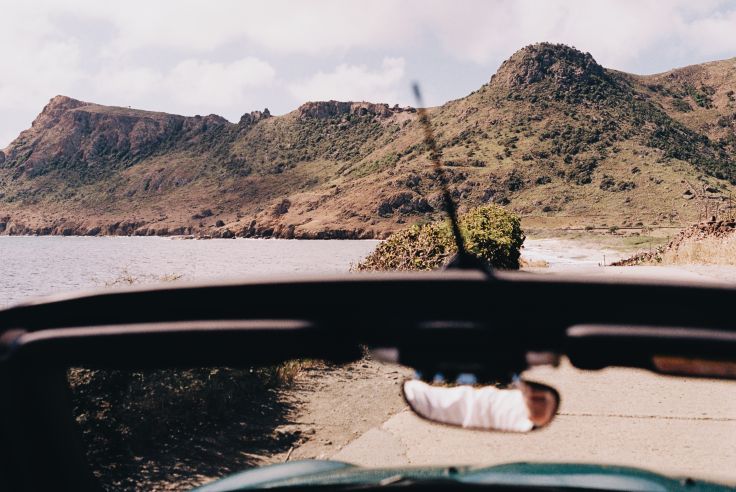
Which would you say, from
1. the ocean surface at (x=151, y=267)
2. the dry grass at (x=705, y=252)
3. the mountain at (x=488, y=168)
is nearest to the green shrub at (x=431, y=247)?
the ocean surface at (x=151, y=267)

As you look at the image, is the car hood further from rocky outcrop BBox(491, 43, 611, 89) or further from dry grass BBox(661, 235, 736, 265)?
rocky outcrop BBox(491, 43, 611, 89)

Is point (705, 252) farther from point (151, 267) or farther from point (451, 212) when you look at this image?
point (151, 267)

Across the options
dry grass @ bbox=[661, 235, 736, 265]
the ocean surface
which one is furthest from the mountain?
dry grass @ bbox=[661, 235, 736, 265]

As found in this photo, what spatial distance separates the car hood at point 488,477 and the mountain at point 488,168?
178 ft

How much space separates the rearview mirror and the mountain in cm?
5479

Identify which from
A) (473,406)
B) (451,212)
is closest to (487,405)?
(473,406)

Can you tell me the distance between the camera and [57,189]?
200 m

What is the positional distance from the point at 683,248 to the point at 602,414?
1129 inches

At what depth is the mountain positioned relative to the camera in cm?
9012

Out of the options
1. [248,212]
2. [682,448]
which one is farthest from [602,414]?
[248,212]

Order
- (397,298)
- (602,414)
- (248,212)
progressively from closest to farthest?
1. (397,298)
2. (602,414)
3. (248,212)

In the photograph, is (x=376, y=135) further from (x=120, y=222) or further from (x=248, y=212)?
(x=120, y=222)

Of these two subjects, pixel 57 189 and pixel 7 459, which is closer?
pixel 7 459

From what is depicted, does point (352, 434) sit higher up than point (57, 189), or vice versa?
point (57, 189)
